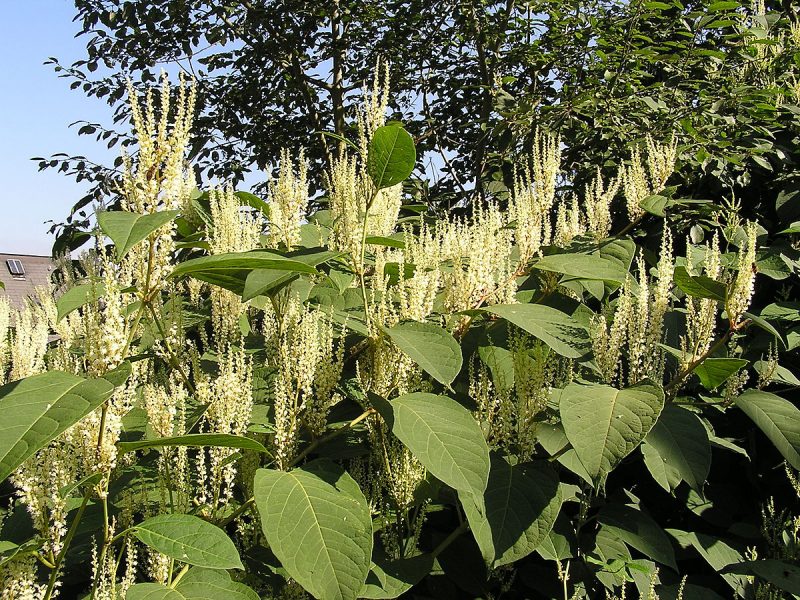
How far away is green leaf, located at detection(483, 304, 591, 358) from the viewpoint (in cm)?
197

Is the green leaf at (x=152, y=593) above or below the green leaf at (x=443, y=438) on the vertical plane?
below

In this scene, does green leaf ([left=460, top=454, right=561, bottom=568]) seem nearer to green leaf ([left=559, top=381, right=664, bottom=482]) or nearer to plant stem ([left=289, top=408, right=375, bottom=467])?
green leaf ([left=559, top=381, right=664, bottom=482])

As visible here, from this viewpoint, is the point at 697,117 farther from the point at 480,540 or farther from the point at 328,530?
A: the point at 328,530

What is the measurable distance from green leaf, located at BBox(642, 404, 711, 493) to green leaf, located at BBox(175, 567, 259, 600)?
3.88ft

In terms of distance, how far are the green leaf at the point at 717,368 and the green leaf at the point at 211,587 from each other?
1433 mm

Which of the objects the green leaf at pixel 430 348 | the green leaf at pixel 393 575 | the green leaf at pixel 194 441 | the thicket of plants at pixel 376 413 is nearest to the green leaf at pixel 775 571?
the thicket of plants at pixel 376 413

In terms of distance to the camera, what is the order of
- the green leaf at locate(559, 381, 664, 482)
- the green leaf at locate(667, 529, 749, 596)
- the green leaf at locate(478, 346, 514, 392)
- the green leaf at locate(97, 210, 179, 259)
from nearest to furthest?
the green leaf at locate(97, 210, 179, 259)
the green leaf at locate(559, 381, 664, 482)
the green leaf at locate(478, 346, 514, 392)
the green leaf at locate(667, 529, 749, 596)

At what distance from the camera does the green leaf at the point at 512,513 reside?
5.88 ft

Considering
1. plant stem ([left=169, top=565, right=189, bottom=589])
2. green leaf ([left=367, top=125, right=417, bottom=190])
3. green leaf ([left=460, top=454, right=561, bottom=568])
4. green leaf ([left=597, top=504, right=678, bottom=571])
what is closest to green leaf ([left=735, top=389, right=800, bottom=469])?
green leaf ([left=597, top=504, right=678, bottom=571])

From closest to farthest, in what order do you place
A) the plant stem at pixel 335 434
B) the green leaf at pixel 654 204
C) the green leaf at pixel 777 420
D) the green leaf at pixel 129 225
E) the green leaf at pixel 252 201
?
1. the green leaf at pixel 129 225
2. the plant stem at pixel 335 434
3. the green leaf at pixel 777 420
4. the green leaf at pixel 252 201
5. the green leaf at pixel 654 204

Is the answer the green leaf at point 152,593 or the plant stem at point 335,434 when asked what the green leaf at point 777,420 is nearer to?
the plant stem at point 335,434

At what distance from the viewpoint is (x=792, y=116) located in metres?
4.34

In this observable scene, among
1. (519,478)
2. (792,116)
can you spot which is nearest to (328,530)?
(519,478)

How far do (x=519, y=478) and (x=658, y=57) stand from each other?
3.84 m
